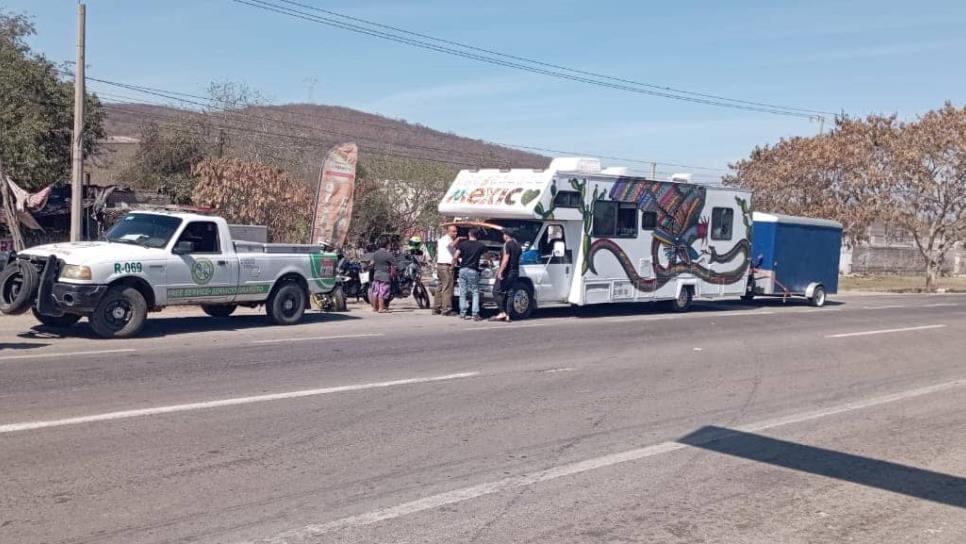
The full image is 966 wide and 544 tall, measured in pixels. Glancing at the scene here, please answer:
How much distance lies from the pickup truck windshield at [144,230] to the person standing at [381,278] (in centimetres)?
555

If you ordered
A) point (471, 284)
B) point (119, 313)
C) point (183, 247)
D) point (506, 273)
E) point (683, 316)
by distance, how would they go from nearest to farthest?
point (119, 313), point (183, 247), point (506, 273), point (471, 284), point (683, 316)

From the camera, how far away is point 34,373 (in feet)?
33.2

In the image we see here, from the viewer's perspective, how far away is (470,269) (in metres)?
18.5

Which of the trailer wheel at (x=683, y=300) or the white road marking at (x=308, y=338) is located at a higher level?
the trailer wheel at (x=683, y=300)

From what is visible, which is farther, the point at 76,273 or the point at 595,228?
the point at 595,228

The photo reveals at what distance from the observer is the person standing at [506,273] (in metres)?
18.4

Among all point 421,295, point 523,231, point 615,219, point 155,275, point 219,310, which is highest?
point 615,219

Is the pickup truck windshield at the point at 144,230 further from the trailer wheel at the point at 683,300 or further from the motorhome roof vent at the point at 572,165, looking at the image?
the trailer wheel at the point at 683,300

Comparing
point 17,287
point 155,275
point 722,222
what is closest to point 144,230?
point 155,275

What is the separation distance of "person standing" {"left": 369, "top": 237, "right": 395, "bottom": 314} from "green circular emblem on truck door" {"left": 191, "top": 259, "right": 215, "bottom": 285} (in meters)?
5.13

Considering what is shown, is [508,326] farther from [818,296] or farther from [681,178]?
[818,296]

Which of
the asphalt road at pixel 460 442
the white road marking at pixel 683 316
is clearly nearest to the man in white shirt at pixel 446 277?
the white road marking at pixel 683 316

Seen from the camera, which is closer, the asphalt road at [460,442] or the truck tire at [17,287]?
the asphalt road at [460,442]

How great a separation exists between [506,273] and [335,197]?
227 inches
